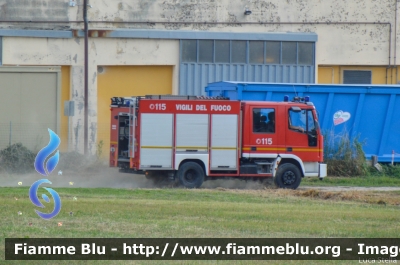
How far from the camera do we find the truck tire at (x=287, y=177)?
2197 centimetres

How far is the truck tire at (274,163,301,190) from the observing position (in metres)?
22.0

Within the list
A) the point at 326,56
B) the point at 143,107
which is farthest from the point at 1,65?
the point at 326,56

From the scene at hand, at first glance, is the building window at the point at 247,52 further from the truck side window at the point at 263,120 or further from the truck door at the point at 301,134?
the truck door at the point at 301,134

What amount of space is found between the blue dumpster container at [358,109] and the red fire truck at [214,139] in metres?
4.20

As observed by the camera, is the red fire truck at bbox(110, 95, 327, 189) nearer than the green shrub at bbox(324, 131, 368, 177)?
Yes

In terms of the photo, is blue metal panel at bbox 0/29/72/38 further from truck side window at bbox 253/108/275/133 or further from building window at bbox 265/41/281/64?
truck side window at bbox 253/108/275/133

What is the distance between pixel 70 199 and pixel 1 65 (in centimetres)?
1466

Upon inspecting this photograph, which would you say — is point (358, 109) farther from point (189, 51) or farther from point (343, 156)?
point (189, 51)

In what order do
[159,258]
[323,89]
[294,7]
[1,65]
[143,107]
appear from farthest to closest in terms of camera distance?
[294,7], [1,65], [323,89], [143,107], [159,258]

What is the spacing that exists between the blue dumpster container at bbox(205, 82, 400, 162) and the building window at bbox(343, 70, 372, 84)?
714 centimetres

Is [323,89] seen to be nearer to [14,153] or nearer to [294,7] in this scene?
[294,7]

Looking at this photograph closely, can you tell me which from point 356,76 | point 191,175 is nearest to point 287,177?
point 191,175

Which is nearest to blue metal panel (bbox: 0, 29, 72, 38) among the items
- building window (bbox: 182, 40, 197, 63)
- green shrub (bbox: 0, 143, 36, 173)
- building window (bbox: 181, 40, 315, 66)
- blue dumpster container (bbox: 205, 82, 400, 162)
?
building window (bbox: 182, 40, 197, 63)

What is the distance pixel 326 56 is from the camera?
33656 mm
